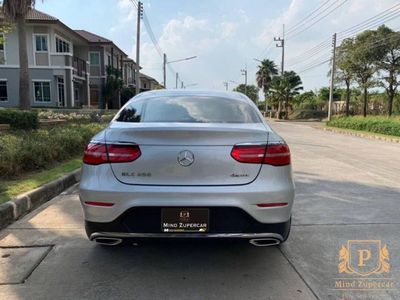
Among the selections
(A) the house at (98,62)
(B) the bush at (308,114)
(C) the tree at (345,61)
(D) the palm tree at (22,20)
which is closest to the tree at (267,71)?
(B) the bush at (308,114)

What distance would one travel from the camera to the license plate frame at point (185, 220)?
3561mm

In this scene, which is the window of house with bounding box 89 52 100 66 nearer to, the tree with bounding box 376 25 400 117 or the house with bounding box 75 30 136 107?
the house with bounding box 75 30 136 107

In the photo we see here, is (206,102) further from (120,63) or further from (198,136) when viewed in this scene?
(120,63)

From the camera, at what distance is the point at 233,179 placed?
3.60 meters

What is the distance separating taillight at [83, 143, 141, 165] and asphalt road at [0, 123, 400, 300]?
106 centimetres

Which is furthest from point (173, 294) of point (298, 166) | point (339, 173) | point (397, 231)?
point (298, 166)

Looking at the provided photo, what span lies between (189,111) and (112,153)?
1061mm

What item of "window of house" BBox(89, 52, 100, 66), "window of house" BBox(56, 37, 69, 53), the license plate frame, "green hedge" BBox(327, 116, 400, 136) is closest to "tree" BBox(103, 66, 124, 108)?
"window of house" BBox(89, 52, 100, 66)

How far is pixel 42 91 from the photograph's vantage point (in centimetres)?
3200

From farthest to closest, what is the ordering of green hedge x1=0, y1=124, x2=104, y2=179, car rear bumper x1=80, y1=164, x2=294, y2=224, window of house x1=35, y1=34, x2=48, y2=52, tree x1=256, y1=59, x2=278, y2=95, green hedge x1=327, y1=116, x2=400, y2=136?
tree x1=256, y1=59, x2=278, y2=95
window of house x1=35, y1=34, x2=48, y2=52
green hedge x1=327, y1=116, x2=400, y2=136
green hedge x1=0, y1=124, x2=104, y2=179
car rear bumper x1=80, y1=164, x2=294, y2=224

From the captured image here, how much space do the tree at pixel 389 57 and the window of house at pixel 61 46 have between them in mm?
28297

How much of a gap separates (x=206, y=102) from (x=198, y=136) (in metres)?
1.12

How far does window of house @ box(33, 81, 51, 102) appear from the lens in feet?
104

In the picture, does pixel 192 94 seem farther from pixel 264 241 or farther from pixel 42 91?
pixel 42 91
